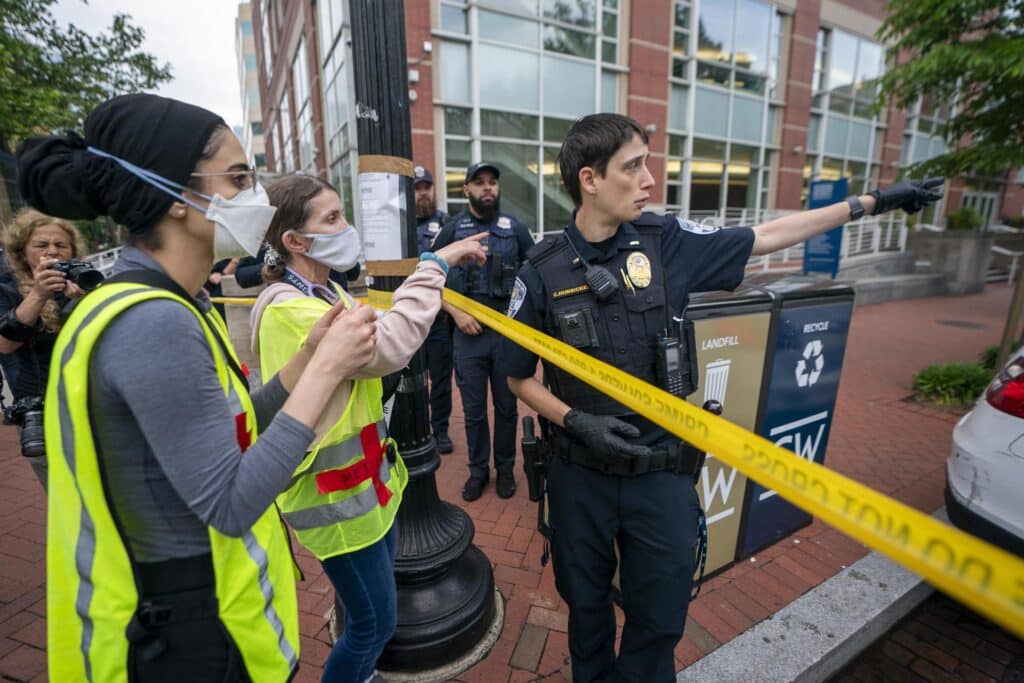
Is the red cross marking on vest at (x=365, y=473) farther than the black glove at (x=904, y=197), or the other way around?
the black glove at (x=904, y=197)

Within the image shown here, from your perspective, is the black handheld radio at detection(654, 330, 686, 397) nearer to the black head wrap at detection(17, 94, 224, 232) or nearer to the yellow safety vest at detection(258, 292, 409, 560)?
the yellow safety vest at detection(258, 292, 409, 560)

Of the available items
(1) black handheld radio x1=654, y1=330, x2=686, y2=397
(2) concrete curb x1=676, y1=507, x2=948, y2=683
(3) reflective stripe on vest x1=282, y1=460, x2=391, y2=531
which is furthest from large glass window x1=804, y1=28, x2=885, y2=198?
(3) reflective stripe on vest x1=282, y1=460, x2=391, y2=531

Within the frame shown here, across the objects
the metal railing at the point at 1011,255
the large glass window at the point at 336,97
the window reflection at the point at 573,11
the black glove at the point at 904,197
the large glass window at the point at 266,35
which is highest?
the large glass window at the point at 266,35

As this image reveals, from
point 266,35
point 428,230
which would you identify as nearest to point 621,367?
point 428,230

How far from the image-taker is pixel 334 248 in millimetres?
1650

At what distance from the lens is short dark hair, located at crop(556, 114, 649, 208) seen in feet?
5.81

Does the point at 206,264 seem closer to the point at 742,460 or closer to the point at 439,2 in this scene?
the point at 742,460

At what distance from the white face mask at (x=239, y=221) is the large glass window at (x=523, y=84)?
1064 centimetres

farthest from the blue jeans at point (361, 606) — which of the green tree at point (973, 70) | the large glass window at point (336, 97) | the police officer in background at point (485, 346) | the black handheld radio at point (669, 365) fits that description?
the large glass window at point (336, 97)

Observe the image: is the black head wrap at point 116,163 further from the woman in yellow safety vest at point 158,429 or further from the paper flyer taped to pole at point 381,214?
the paper flyer taped to pole at point 381,214

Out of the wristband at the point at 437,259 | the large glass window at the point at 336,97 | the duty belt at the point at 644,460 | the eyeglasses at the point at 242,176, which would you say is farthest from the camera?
the large glass window at the point at 336,97

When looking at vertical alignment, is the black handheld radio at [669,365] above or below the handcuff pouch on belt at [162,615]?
above

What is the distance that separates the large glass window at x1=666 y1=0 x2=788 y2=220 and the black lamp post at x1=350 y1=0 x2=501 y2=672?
1418cm

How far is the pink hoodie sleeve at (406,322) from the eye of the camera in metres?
1.35
